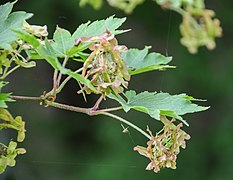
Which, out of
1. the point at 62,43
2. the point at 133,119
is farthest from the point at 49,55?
the point at 133,119

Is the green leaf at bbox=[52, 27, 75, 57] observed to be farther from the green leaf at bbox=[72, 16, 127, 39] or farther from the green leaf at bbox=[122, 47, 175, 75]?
the green leaf at bbox=[122, 47, 175, 75]

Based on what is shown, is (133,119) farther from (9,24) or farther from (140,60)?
(9,24)

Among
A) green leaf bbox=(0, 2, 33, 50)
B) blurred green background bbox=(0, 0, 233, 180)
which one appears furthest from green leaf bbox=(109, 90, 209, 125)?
blurred green background bbox=(0, 0, 233, 180)

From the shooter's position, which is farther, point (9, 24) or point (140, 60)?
point (140, 60)

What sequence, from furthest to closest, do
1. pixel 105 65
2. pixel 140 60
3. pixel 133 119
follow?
pixel 133 119
pixel 140 60
pixel 105 65

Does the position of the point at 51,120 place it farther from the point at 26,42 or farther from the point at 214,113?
the point at 26,42

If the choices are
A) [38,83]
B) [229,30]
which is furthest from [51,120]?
[229,30]

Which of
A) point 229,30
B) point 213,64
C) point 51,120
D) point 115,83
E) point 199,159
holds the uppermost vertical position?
point 229,30
